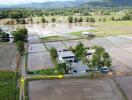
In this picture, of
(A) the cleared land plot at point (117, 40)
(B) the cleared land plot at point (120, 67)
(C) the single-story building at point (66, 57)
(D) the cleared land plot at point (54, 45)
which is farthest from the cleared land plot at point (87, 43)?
(B) the cleared land plot at point (120, 67)

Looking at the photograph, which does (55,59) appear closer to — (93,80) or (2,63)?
(2,63)

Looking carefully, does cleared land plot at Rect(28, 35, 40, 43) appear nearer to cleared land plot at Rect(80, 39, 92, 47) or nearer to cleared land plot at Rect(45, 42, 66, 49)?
cleared land plot at Rect(45, 42, 66, 49)

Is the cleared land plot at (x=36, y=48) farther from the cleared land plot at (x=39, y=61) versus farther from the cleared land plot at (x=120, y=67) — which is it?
the cleared land plot at (x=120, y=67)

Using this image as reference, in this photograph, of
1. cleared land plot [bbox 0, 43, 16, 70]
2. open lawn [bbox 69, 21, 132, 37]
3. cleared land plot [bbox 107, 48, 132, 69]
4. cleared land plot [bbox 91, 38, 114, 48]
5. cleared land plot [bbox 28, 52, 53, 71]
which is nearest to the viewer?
cleared land plot [bbox 28, 52, 53, 71]

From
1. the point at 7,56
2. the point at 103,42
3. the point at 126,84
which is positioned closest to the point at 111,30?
the point at 103,42

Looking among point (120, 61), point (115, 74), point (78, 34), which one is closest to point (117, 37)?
point (78, 34)

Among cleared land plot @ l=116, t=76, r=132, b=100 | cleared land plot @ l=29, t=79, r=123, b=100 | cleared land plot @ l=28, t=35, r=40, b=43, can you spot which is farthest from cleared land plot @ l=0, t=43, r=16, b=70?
cleared land plot @ l=116, t=76, r=132, b=100
